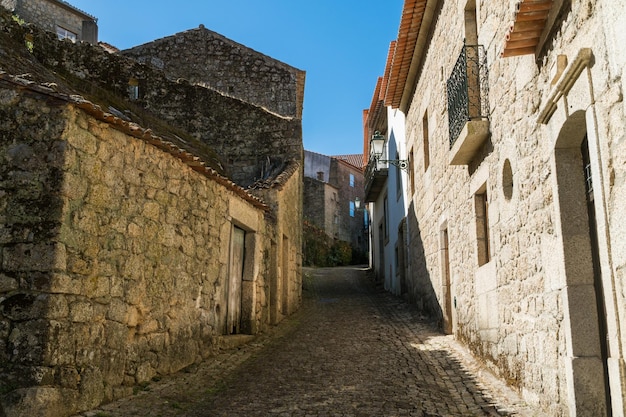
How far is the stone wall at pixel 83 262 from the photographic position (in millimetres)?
4301

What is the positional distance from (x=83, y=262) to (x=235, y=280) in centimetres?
408

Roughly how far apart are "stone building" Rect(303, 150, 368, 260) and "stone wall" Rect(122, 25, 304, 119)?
58.4ft

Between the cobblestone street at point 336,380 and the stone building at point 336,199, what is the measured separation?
78.0 ft

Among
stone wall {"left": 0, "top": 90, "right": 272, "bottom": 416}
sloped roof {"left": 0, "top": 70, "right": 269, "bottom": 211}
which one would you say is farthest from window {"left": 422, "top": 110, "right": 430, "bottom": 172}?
stone wall {"left": 0, "top": 90, "right": 272, "bottom": 416}

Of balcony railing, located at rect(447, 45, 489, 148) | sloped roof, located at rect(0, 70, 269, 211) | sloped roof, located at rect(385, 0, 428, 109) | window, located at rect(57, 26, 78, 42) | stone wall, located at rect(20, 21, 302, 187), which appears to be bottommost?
sloped roof, located at rect(0, 70, 269, 211)

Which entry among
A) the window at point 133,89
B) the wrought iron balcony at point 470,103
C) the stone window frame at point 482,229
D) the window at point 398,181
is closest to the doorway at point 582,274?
the wrought iron balcony at point 470,103

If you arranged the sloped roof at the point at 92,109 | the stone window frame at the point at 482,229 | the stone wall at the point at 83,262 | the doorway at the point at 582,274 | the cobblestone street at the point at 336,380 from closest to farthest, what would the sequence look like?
the doorway at the point at 582,274
the stone wall at the point at 83,262
the sloped roof at the point at 92,109
the cobblestone street at the point at 336,380
the stone window frame at the point at 482,229

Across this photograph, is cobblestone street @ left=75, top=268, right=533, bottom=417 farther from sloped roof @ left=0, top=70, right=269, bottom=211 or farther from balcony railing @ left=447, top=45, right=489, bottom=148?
balcony railing @ left=447, top=45, right=489, bottom=148

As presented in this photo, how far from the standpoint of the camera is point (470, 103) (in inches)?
Result: 263

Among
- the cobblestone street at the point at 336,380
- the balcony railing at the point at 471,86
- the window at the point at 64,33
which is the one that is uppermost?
the window at the point at 64,33

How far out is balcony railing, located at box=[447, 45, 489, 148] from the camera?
256 inches

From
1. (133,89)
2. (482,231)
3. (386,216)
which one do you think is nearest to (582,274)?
Result: (482,231)

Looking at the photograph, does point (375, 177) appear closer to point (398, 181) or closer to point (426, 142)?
point (398, 181)

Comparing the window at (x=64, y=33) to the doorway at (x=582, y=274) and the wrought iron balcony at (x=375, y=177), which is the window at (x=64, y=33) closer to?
the wrought iron balcony at (x=375, y=177)
